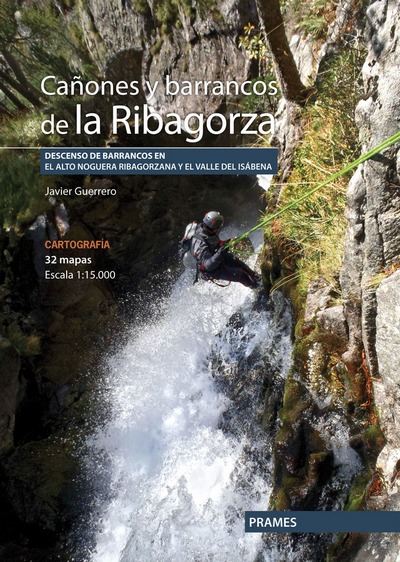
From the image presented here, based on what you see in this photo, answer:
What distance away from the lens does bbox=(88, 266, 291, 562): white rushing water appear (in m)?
4.88

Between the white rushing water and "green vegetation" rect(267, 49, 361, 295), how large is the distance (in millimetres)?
909

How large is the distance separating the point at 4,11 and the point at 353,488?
5919 millimetres

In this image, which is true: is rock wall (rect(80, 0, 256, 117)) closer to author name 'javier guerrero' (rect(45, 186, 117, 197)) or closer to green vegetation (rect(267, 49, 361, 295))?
green vegetation (rect(267, 49, 361, 295))

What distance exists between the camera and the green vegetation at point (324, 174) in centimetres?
388

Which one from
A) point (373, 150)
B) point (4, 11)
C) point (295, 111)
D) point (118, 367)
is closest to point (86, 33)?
point (4, 11)

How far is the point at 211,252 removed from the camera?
15.9ft

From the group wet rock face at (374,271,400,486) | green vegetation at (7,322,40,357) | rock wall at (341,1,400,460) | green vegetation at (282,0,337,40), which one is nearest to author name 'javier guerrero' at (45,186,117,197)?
green vegetation at (7,322,40,357)

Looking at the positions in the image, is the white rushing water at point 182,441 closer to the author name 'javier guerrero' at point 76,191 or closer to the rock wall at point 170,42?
the author name 'javier guerrero' at point 76,191

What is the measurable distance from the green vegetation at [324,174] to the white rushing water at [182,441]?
0.91 metres

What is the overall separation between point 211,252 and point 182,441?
250cm

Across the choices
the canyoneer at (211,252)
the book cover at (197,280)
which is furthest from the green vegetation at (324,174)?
the canyoneer at (211,252)

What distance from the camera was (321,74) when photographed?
173 inches

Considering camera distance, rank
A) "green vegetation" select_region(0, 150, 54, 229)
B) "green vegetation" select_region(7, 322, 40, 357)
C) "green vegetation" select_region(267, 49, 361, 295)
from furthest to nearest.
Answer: "green vegetation" select_region(7, 322, 40, 357) < "green vegetation" select_region(0, 150, 54, 229) < "green vegetation" select_region(267, 49, 361, 295)

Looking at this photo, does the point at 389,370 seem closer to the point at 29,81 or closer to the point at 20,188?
the point at 29,81
